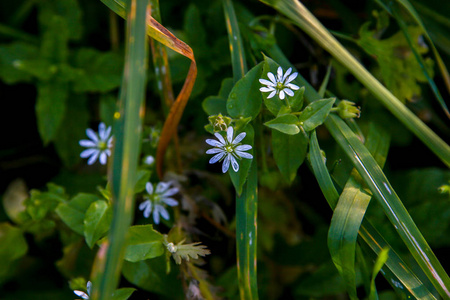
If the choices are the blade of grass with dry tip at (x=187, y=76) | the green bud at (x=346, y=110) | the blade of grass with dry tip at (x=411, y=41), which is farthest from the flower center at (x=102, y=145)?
the blade of grass with dry tip at (x=411, y=41)

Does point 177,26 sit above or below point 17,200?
above

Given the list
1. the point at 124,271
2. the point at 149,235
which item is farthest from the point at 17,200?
the point at 149,235

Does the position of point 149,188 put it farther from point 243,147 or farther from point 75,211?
point 243,147

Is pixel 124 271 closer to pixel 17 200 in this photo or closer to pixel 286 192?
pixel 17 200

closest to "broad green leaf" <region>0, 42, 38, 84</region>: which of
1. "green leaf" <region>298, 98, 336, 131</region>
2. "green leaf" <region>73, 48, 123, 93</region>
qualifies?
"green leaf" <region>73, 48, 123, 93</region>

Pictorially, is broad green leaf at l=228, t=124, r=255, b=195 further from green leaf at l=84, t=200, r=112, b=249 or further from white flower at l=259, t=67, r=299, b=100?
green leaf at l=84, t=200, r=112, b=249

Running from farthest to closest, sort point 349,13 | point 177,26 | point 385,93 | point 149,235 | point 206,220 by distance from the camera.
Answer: point 177,26 → point 349,13 → point 206,220 → point 385,93 → point 149,235

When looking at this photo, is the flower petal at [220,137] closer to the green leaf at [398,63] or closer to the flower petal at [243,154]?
the flower petal at [243,154]
